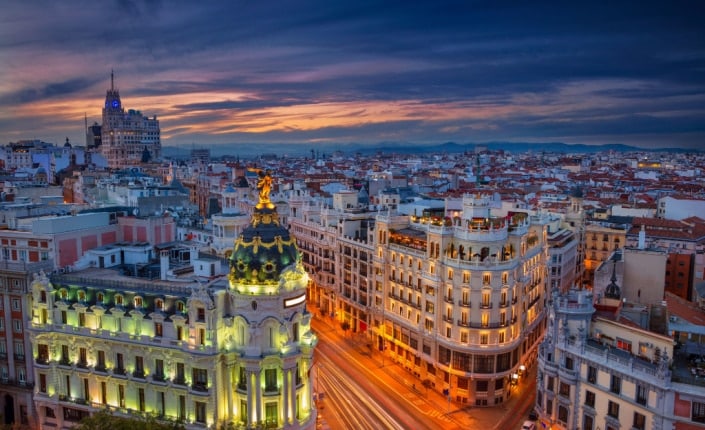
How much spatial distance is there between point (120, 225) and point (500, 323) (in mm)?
63288

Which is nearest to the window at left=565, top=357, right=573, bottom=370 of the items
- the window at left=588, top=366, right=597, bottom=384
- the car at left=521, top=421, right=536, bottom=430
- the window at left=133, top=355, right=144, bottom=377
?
the window at left=588, top=366, right=597, bottom=384

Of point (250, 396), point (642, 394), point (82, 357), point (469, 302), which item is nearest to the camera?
point (642, 394)

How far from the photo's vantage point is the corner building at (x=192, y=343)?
64.1m

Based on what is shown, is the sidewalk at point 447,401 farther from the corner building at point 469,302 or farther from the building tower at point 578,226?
the building tower at point 578,226

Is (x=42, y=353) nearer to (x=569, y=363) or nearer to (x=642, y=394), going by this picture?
(x=569, y=363)

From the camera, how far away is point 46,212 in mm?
102688

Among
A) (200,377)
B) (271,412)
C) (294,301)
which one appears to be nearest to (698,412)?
(294,301)

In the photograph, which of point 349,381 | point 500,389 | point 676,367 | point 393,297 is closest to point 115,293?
point 349,381

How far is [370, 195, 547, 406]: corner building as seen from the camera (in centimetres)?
8625

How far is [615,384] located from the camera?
60.0 meters

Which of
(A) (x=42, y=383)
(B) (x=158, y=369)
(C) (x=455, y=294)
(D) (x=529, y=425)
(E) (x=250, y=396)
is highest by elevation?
(C) (x=455, y=294)

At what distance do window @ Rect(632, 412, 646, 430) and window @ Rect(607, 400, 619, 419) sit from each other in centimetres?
219

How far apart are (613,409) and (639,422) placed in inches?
123

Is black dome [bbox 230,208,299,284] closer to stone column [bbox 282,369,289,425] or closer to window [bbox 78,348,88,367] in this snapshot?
stone column [bbox 282,369,289,425]
